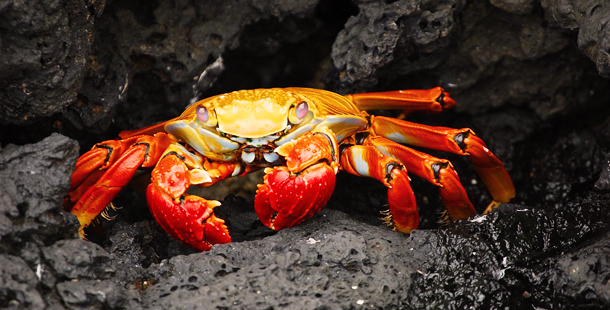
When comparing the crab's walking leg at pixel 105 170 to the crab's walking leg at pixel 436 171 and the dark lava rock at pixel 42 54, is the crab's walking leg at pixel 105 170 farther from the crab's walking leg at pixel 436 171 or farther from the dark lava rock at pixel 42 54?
the crab's walking leg at pixel 436 171

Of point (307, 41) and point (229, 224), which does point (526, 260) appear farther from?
point (307, 41)

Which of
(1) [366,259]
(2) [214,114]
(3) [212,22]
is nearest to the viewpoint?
(1) [366,259]

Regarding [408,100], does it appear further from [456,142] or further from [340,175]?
[340,175]

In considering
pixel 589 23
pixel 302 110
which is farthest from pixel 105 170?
pixel 589 23

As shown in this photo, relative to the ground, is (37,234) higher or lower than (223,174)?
higher

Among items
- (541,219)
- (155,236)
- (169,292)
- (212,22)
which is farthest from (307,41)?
(169,292)

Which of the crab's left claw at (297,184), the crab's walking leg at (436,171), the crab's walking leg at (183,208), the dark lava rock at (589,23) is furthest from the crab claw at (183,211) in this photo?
the dark lava rock at (589,23)

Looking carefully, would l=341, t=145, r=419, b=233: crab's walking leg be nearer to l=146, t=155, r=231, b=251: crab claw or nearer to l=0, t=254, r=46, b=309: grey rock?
l=146, t=155, r=231, b=251: crab claw
